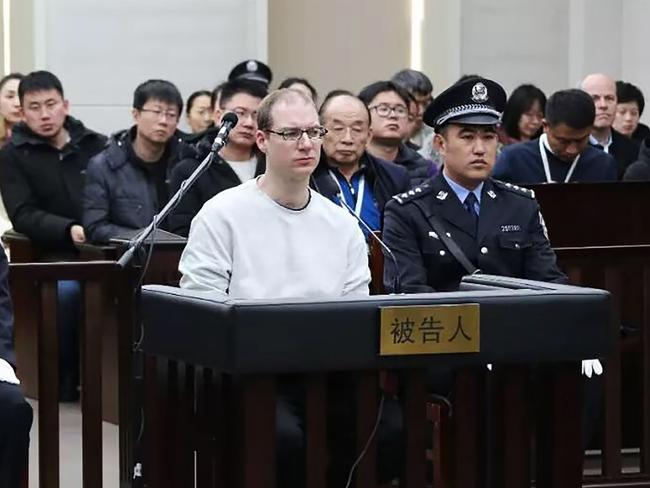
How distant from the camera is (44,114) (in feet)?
31.9

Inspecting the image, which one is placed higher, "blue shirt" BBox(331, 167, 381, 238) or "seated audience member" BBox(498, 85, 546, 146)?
"seated audience member" BBox(498, 85, 546, 146)

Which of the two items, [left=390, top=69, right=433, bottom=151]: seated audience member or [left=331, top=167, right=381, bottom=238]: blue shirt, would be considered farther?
[left=390, top=69, right=433, bottom=151]: seated audience member

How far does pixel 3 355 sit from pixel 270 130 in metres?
1.19

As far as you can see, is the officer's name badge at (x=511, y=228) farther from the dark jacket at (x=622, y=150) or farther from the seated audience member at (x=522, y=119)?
the seated audience member at (x=522, y=119)

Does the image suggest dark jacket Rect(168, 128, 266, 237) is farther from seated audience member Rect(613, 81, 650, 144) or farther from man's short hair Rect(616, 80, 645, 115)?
man's short hair Rect(616, 80, 645, 115)

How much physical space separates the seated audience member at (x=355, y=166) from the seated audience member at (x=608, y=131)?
112 inches

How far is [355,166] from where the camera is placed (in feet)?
26.7

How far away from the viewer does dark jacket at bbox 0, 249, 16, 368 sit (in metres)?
5.73

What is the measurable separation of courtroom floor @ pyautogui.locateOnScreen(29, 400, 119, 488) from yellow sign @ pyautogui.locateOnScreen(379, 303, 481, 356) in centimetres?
315

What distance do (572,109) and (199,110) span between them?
390 centimetres

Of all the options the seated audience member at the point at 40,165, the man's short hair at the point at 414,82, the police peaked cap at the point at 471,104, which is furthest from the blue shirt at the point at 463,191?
the man's short hair at the point at 414,82

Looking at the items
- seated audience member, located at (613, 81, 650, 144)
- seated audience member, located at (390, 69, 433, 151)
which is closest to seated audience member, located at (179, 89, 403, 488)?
seated audience member, located at (390, 69, 433, 151)

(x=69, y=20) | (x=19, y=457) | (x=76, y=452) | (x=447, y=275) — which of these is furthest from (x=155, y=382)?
(x=69, y=20)

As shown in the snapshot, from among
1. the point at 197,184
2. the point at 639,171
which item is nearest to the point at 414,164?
the point at 197,184
